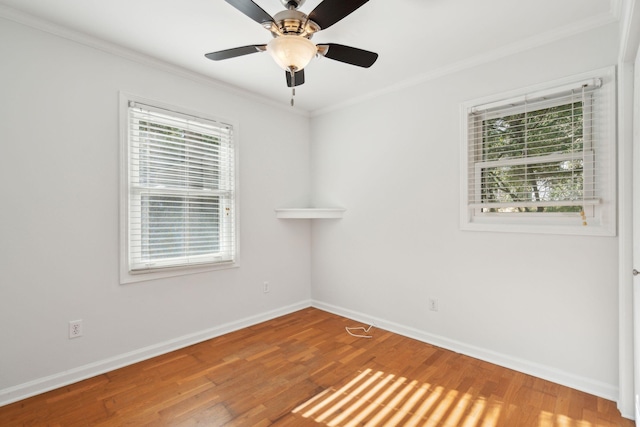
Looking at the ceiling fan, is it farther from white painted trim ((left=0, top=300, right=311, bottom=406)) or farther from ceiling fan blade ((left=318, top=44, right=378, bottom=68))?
white painted trim ((left=0, top=300, right=311, bottom=406))

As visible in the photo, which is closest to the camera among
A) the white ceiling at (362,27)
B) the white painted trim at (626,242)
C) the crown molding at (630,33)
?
the crown molding at (630,33)

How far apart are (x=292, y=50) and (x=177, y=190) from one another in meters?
1.72

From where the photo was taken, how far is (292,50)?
175 cm

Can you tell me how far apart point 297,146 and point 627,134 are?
117 inches

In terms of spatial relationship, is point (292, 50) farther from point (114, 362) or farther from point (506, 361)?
point (506, 361)

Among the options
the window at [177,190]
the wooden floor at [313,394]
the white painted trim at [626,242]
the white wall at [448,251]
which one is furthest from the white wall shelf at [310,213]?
the white painted trim at [626,242]

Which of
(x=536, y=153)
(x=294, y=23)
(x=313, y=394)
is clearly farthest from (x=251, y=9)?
(x=313, y=394)

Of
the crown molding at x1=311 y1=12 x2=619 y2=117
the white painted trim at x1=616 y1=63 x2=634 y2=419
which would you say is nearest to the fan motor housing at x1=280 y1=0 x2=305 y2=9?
the crown molding at x1=311 y1=12 x2=619 y2=117

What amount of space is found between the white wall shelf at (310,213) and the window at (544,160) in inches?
55.6

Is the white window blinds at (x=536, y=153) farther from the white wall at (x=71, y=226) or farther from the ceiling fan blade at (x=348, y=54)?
the white wall at (x=71, y=226)

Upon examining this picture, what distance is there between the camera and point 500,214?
2.62 meters

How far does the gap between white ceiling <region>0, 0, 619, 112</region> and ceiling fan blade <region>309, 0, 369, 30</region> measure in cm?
38

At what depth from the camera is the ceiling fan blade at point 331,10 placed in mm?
1557

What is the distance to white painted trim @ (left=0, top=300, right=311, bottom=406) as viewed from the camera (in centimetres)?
211
